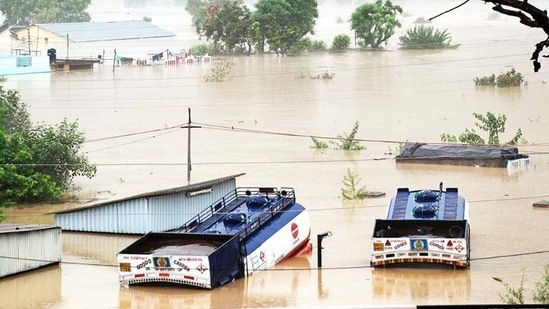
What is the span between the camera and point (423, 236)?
17375 mm

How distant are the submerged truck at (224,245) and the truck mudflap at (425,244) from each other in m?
1.59

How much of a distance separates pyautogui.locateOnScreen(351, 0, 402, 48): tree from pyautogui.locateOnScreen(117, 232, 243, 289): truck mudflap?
149 ft

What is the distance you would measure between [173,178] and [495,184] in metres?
7.78

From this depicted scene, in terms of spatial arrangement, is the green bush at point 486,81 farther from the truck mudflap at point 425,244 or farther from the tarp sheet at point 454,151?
the truck mudflap at point 425,244

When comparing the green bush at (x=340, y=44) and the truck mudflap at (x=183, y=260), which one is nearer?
the truck mudflap at (x=183, y=260)

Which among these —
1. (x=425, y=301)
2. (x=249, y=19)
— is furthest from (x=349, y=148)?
(x=249, y=19)

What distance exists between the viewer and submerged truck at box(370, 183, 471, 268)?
1712 centimetres

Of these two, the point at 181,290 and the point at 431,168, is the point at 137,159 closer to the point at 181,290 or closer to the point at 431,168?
the point at 431,168

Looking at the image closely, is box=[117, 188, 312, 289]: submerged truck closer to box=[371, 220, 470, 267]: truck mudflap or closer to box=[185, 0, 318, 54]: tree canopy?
box=[371, 220, 470, 267]: truck mudflap

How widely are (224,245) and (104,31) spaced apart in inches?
2211

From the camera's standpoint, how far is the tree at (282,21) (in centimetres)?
6053

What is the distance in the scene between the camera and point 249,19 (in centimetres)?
6159

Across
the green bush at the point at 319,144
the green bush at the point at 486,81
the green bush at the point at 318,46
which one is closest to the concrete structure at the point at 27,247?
the green bush at the point at 319,144

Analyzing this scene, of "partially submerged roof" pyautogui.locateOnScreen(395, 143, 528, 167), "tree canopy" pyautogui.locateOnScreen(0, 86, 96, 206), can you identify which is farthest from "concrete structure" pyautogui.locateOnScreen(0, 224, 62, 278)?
"partially submerged roof" pyautogui.locateOnScreen(395, 143, 528, 167)
